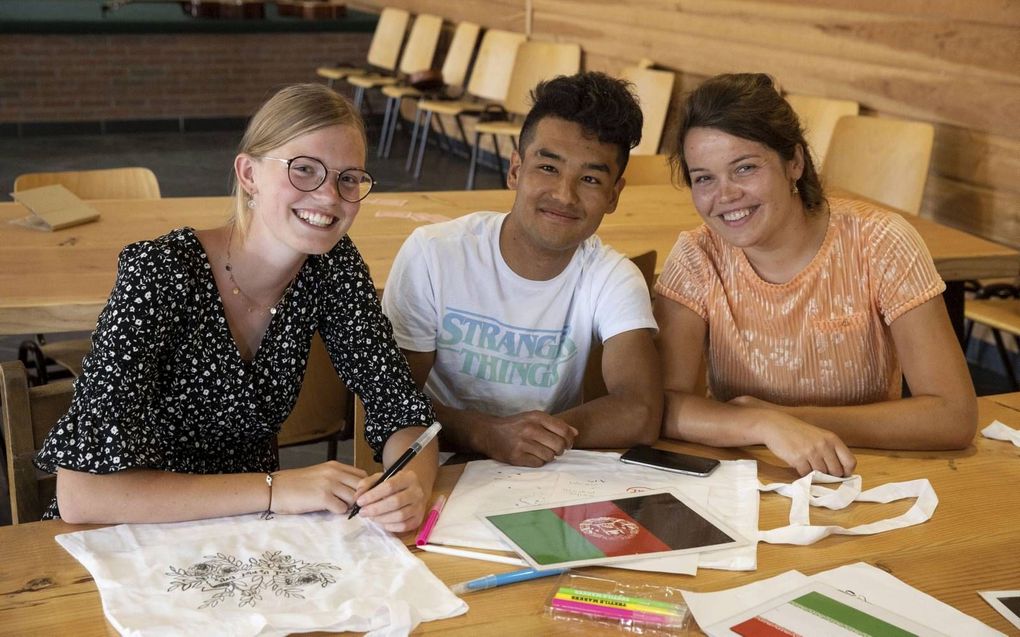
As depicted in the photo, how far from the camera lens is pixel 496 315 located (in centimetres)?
204

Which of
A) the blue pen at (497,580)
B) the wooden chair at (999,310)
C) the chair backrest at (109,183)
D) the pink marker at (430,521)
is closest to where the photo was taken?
the blue pen at (497,580)

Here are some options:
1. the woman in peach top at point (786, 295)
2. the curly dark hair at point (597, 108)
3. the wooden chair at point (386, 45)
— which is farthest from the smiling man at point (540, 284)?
the wooden chair at point (386, 45)

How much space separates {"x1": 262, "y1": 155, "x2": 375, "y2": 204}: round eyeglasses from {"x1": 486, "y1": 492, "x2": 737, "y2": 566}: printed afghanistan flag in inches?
21.7

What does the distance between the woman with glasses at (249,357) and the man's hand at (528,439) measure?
11cm

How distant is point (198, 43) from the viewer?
912 centimetres

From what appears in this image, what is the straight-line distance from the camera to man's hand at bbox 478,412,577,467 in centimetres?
170

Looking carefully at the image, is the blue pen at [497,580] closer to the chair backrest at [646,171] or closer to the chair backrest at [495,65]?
the chair backrest at [646,171]

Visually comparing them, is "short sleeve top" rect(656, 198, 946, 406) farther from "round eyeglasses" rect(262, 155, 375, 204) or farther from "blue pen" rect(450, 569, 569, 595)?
"blue pen" rect(450, 569, 569, 595)

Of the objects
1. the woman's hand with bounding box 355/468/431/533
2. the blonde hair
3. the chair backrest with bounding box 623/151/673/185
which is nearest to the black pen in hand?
the woman's hand with bounding box 355/468/431/533

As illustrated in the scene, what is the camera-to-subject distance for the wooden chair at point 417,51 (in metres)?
8.38

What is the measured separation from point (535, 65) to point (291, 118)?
5.41 meters

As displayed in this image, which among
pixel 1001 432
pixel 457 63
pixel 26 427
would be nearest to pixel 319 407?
pixel 26 427

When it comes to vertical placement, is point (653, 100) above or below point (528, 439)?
above

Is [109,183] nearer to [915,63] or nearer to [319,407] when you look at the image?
[319,407]
